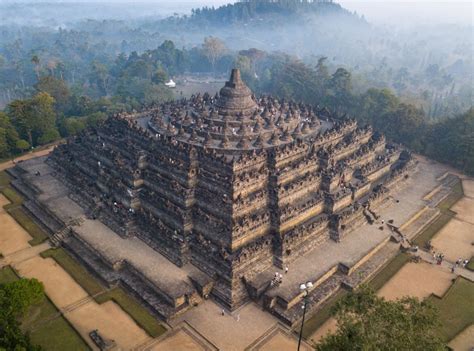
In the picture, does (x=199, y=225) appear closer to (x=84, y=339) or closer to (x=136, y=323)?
(x=136, y=323)

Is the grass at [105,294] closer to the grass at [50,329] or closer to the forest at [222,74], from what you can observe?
the grass at [50,329]

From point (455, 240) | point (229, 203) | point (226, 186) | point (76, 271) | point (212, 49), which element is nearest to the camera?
point (76, 271)

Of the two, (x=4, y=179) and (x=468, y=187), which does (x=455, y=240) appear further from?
(x=4, y=179)

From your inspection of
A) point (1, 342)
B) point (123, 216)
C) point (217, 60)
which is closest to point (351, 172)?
point (123, 216)

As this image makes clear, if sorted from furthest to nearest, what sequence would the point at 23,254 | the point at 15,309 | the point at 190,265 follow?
the point at 23,254, the point at 190,265, the point at 15,309

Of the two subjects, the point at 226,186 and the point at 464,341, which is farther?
the point at 226,186

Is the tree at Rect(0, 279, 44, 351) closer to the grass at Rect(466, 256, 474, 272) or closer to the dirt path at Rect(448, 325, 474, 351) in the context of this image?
the dirt path at Rect(448, 325, 474, 351)

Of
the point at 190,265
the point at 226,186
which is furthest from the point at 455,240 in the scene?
the point at 190,265
